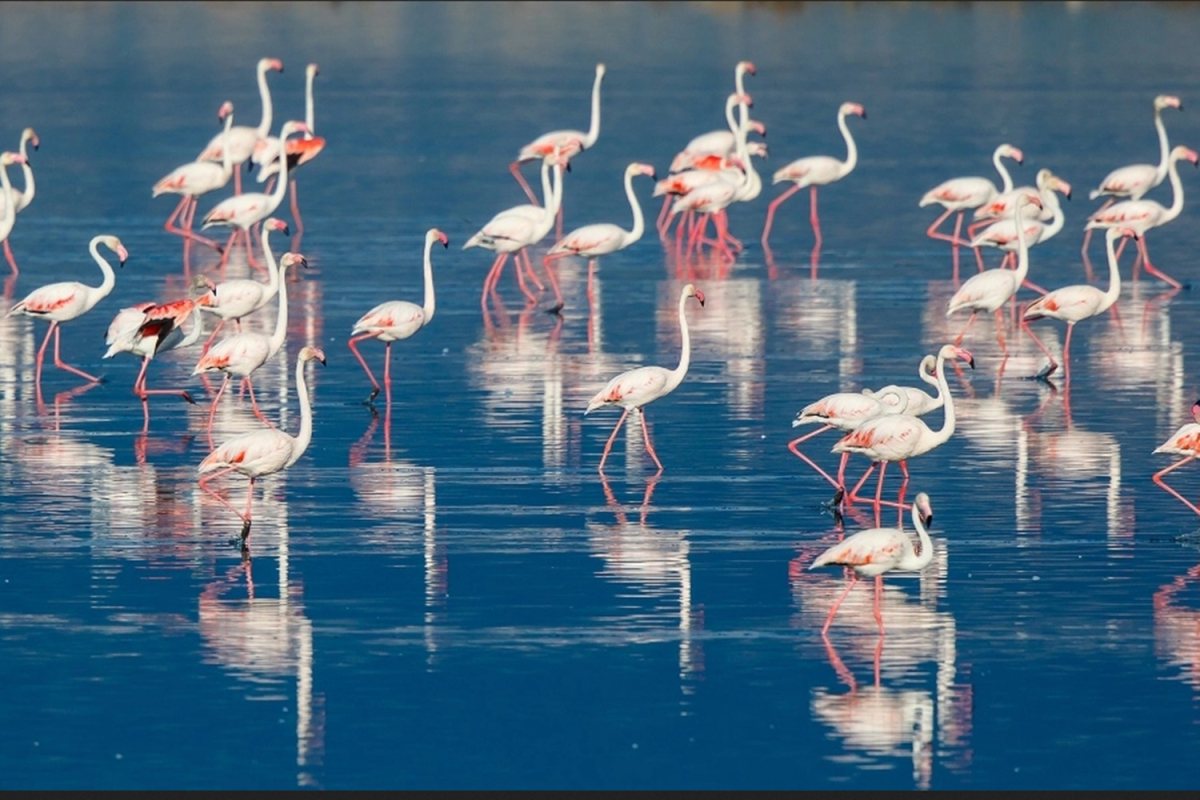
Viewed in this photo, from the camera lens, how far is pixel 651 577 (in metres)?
11.8

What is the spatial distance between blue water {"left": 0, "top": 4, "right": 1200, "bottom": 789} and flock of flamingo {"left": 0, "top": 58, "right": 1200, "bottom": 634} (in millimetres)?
313

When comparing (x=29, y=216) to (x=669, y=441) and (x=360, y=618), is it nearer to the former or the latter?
(x=669, y=441)

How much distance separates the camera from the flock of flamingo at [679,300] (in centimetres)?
1294

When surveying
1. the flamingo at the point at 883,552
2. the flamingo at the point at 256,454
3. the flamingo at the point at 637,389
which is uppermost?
the flamingo at the point at 637,389

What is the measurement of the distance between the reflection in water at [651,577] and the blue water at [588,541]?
0.03 meters

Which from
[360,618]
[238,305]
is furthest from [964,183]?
[360,618]

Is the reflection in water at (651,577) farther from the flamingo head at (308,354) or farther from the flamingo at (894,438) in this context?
the flamingo head at (308,354)

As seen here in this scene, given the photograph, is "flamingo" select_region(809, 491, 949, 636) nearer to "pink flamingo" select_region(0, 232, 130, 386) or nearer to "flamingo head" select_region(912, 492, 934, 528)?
"flamingo head" select_region(912, 492, 934, 528)

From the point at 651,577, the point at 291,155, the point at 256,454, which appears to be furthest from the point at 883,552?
the point at 291,155

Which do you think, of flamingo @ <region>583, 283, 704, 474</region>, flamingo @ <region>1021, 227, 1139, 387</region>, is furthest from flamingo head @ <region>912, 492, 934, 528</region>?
flamingo @ <region>1021, 227, 1139, 387</region>

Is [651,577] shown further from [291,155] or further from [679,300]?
[291,155]

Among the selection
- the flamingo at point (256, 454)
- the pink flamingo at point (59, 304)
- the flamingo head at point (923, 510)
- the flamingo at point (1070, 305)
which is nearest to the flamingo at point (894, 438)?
the flamingo head at point (923, 510)

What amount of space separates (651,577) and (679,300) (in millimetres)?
9230

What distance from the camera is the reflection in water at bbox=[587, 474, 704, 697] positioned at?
1071 centimetres
